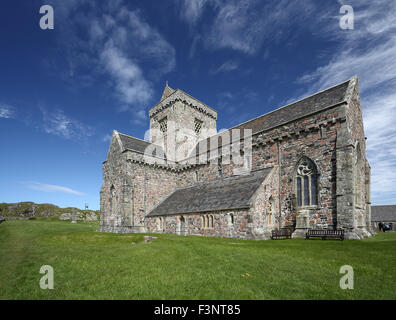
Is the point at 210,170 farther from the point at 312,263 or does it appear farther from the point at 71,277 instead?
the point at 71,277

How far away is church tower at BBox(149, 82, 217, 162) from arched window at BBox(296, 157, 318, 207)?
20.2m

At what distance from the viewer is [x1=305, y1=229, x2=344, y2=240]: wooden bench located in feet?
47.3

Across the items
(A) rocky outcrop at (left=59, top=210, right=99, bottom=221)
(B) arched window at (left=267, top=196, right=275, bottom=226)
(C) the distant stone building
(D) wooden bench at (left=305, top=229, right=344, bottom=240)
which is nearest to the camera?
(D) wooden bench at (left=305, top=229, right=344, bottom=240)

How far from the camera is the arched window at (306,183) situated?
1755 cm

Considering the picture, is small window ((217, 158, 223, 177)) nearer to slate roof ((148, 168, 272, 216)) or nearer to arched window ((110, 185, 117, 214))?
slate roof ((148, 168, 272, 216))

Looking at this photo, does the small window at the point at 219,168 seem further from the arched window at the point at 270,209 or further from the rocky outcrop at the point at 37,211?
the rocky outcrop at the point at 37,211

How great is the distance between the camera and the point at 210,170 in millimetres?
27047

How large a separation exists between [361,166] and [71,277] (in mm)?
23179

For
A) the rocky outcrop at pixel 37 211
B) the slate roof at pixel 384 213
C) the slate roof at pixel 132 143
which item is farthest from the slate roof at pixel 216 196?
the slate roof at pixel 384 213

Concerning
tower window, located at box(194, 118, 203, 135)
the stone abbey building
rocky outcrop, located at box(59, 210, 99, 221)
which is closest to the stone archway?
the stone abbey building

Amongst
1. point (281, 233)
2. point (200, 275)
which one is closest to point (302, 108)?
point (281, 233)

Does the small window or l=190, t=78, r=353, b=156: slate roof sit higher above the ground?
l=190, t=78, r=353, b=156: slate roof

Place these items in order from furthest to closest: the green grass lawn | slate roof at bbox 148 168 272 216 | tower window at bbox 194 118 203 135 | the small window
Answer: tower window at bbox 194 118 203 135 < the small window < slate roof at bbox 148 168 272 216 < the green grass lawn
